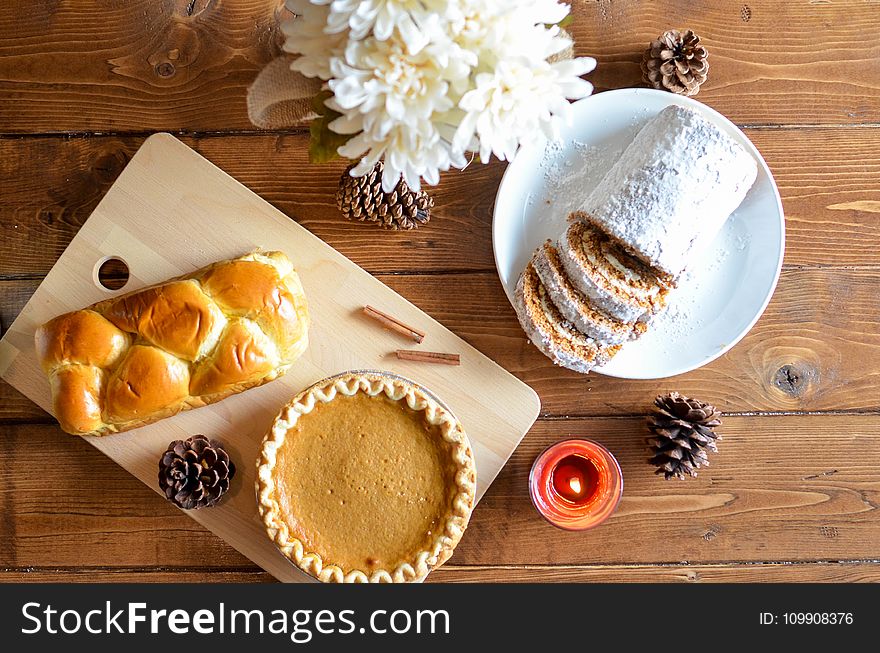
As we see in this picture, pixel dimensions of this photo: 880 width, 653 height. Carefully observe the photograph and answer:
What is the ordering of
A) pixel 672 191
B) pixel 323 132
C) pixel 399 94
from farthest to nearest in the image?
pixel 672 191
pixel 323 132
pixel 399 94

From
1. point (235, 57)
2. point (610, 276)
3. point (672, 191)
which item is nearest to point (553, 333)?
point (610, 276)

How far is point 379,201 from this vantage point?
197 centimetres

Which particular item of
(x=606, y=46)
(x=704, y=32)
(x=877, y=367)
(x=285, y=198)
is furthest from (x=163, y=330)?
(x=877, y=367)

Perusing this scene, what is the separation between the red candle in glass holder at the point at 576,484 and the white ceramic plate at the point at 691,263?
0.24 meters

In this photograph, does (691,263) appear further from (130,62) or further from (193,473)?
(130,62)

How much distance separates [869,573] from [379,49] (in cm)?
192

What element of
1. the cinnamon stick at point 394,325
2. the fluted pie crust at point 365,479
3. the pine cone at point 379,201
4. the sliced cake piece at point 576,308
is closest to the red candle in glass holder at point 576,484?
the fluted pie crust at point 365,479

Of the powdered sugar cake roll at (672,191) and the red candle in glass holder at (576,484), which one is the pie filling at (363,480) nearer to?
the red candle in glass holder at (576,484)

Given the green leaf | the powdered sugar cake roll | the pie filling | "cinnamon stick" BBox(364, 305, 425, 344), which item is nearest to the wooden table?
"cinnamon stick" BBox(364, 305, 425, 344)

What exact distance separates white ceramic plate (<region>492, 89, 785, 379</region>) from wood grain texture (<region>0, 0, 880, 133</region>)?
0.17 m

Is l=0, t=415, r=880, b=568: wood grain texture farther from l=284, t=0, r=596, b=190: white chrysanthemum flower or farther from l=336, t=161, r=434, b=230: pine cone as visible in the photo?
Answer: l=284, t=0, r=596, b=190: white chrysanthemum flower

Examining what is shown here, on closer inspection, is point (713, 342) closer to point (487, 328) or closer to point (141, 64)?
point (487, 328)

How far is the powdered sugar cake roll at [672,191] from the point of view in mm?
1767

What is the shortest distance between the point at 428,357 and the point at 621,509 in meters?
0.68
